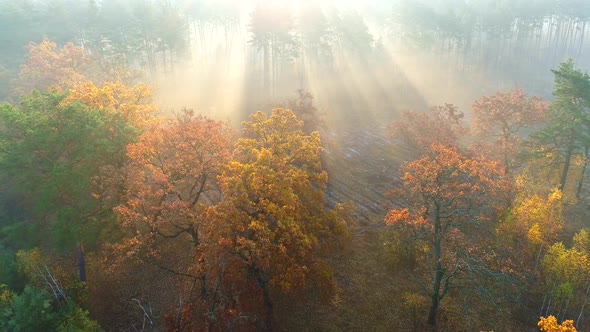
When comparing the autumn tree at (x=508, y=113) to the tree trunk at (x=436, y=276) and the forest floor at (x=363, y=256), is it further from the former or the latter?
the tree trunk at (x=436, y=276)

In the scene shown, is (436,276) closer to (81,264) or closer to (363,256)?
(363,256)

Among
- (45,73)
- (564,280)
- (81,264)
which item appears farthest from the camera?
(45,73)

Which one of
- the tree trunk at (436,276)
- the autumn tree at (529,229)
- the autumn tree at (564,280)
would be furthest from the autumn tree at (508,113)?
the tree trunk at (436,276)

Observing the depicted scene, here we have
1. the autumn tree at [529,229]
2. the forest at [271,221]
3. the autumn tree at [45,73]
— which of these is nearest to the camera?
the forest at [271,221]

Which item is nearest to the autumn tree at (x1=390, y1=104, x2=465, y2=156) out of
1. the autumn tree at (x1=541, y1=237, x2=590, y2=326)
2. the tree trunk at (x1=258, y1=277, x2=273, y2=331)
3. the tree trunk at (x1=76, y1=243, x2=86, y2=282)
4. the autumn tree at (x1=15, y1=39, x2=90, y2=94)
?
the autumn tree at (x1=541, y1=237, x2=590, y2=326)

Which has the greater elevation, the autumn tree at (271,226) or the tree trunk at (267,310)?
the autumn tree at (271,226)

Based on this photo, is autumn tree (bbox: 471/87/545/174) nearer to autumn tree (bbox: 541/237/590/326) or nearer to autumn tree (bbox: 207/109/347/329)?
autumn tree (bbox: 541/237/590/326)

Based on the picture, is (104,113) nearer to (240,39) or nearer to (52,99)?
(52,99)

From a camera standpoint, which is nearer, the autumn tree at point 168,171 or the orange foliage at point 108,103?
the autumn tree at point 168,171

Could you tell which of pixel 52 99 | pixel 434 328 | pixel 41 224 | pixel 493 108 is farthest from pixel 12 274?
pixel 493 108

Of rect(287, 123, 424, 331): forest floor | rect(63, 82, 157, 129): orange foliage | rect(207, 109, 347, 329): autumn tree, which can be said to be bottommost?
rect(287, 123, 424, 331): forest floor

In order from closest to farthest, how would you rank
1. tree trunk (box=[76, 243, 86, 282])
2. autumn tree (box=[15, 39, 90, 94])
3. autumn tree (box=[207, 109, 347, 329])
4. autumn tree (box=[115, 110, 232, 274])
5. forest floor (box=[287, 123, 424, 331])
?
autumn tree (box=[207, 109, 347, 329])
autumn tree (box=[115, 110, 232, 274])
forest floor (box=[287, 123, 424, 331])
tree trunk (box=[76, 243, 86, 282])
autumn tree (box=[15, 39, 90, 94])

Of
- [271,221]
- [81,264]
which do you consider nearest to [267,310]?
[271,221]
